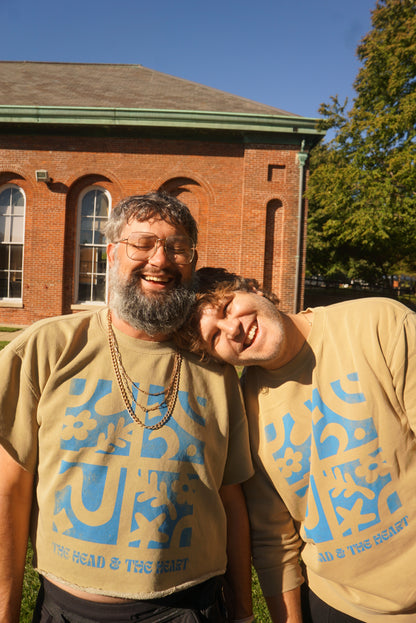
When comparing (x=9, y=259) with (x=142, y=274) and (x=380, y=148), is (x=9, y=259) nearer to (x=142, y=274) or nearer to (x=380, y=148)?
(x=380, y=148)

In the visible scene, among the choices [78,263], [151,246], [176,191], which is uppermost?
[176,191]

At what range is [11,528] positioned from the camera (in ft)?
4.98

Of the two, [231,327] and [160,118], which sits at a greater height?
[160,118]

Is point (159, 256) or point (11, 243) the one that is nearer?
point (159, 256)

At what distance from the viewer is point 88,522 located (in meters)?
1.48

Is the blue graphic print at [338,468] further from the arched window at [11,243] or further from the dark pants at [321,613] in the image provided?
the arched window at [11,243]

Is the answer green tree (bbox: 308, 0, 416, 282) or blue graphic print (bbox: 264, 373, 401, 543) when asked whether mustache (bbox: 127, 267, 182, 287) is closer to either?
blue graphic print (bbox: 264, 373, 401, 543)

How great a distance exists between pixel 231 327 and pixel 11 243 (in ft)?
47.5

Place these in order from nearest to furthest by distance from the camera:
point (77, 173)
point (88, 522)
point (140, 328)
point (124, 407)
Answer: point (88, 522)
point (124, 407)
point (140, 328)
point (77, 173)

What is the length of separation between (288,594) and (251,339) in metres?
1.05

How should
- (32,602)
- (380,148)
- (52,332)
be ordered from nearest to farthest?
(52,332)
(32,602)
(380,148)

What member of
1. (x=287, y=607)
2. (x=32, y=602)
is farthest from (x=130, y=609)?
(x=32, y=602)

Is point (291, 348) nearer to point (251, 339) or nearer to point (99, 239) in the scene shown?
point (251, 339)

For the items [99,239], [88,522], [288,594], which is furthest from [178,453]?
[99,239]
